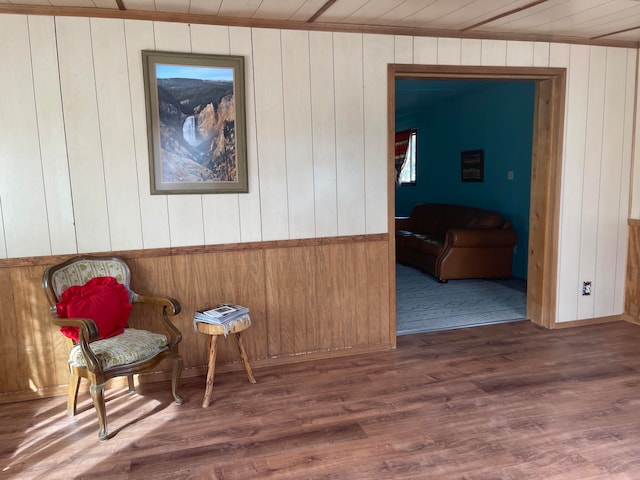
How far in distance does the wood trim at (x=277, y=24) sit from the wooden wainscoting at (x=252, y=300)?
1411mm

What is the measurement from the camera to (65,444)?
247 cm

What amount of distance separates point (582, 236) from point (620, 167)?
0.65m

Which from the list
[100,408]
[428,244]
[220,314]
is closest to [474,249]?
[428,244]

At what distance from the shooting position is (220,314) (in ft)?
9.47

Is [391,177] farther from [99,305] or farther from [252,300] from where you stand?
[99,305]

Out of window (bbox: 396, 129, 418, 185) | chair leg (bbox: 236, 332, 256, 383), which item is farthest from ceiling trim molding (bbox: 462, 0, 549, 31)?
window (bbox: 396, 129, 418, 185)

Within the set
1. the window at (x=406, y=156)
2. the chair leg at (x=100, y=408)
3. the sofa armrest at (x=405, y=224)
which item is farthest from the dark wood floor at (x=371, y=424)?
the window at (x=406, y=156)

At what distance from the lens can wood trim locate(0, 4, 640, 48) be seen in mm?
2785

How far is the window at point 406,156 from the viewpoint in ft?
28.9

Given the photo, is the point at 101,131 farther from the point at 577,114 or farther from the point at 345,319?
the point at 577,114

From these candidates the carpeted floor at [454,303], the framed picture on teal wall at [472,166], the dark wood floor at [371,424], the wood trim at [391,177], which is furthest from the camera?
the framed picture on teal wall at [472,166]

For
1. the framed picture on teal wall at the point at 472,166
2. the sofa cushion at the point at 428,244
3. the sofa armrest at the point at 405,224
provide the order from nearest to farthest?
the sofa cushion at the point at 428,244 → the framed picture on teal wall at the point at 472,166 → the sofa armrest at the point at 405,224

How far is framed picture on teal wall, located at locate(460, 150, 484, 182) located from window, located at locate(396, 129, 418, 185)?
183 centimetres

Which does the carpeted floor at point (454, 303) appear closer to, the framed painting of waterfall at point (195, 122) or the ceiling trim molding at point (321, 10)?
the framed painting of waterfall at point (195, 122)
